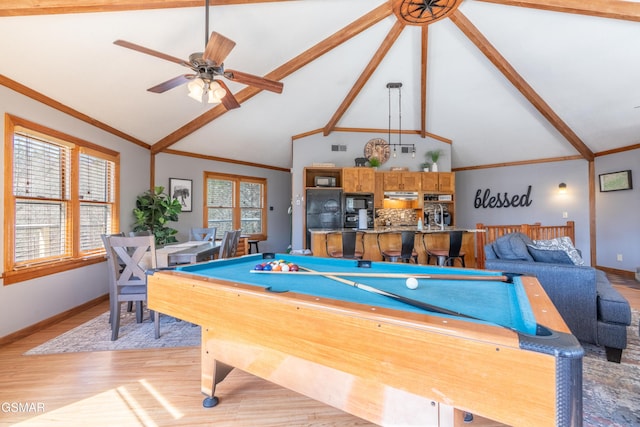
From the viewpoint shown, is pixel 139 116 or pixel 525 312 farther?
pixel 139 116

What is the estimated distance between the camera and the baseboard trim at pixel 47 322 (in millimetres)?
2707

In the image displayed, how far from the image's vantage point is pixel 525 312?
1065 mm

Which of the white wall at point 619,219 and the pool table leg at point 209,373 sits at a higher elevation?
the white wall at point 619,219

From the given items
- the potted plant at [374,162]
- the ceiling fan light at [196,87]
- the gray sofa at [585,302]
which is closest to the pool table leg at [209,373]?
the ceiling fan light at [196,87]

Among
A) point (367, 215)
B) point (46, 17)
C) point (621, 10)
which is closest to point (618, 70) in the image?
point (621, 10)

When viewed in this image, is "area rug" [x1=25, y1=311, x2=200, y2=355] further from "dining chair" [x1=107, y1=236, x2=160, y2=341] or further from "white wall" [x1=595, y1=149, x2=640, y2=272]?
"white wall" [x1=595, y1=149, x2=640, y2=272]

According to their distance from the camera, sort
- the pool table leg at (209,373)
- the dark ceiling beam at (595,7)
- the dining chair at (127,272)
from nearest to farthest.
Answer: the pool table leg at (209,373) → the dining chair at (127,272) → the dark ceiling beam at (595,7)

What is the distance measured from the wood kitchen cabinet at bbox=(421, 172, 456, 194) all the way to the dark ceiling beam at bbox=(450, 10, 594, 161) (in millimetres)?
1990

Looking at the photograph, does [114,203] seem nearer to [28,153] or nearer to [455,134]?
[28,153]

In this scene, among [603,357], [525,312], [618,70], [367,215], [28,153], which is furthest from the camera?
[367,215]

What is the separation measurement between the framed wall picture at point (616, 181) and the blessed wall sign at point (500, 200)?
1.26 m

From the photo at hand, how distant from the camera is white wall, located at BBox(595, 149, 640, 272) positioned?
525cm

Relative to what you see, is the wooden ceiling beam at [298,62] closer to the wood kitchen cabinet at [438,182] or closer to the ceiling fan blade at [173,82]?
the ceiling fan blade at [173,82]

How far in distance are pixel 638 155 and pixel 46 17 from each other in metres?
8.63
